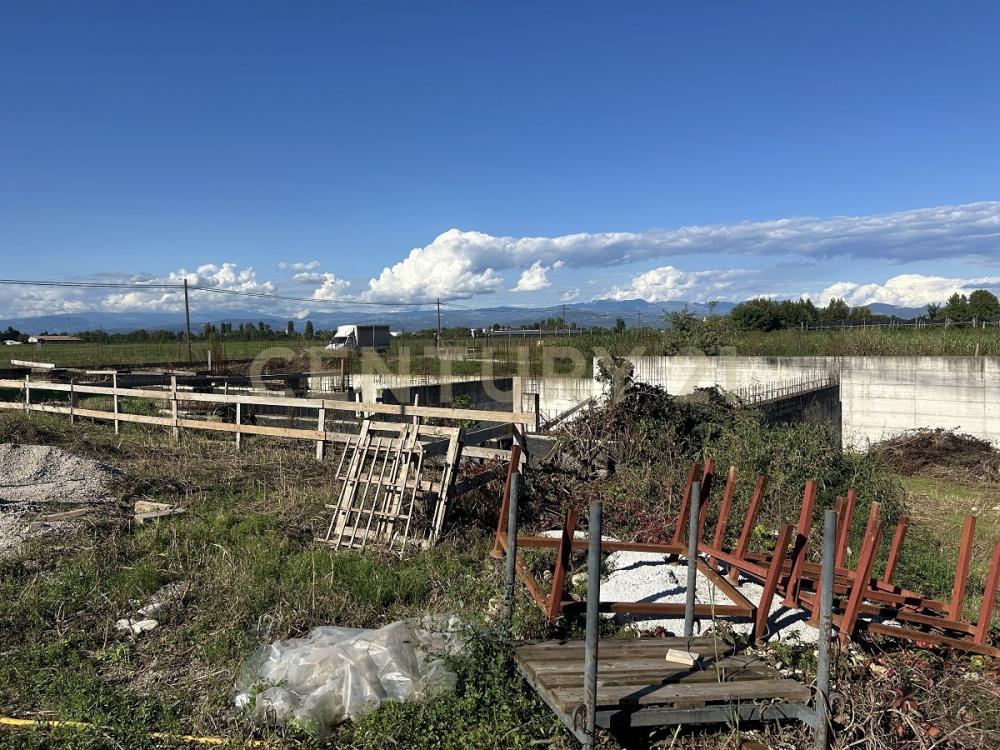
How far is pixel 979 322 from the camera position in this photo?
25.9 m

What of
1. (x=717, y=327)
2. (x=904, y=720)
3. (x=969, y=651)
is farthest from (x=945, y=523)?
(x=717, y=327)

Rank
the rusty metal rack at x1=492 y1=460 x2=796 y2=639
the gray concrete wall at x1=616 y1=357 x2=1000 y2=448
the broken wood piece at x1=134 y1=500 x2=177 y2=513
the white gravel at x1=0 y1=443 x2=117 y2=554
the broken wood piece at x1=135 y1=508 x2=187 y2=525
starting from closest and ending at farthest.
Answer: the rusty metal rack at x1=492 y1=460 x2=796 y2=639
the white gravel at x1=0 y1=443 x2=117 y2=554
the broken wood piece at x1=135 y1=508 x2=187 y2=525
the broken wood piece at x1=134 y1=500 x2=177 y2=513
the gray concrete wall at x1=616 y1=357 x2=1000 y2=448

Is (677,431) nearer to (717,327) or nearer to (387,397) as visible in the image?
(387,397)

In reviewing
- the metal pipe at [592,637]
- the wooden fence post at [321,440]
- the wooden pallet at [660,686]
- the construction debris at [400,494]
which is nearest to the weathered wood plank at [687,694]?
the wooden pallet at [660,686]

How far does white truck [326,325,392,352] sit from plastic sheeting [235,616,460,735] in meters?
34.8

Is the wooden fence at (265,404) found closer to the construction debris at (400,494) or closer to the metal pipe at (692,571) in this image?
the construction debris at (400,494)

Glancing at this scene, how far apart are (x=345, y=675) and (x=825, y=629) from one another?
2.75m

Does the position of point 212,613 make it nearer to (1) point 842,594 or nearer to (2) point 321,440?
(1) point 842,594

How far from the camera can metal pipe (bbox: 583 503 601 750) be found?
3385mm

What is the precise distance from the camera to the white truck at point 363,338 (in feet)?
130

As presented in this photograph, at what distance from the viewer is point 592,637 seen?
3443 millimetres

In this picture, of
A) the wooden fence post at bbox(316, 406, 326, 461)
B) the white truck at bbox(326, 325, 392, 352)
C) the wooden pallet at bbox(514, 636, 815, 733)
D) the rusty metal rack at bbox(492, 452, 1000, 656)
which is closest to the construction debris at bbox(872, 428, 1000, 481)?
the rusty metal rack at bbox(492, 452, 1000, 656)

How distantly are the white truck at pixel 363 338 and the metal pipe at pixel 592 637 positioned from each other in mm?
35974

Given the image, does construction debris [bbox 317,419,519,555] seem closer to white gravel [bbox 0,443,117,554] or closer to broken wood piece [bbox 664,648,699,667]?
white gravel [bbox 0,443,117,554]
